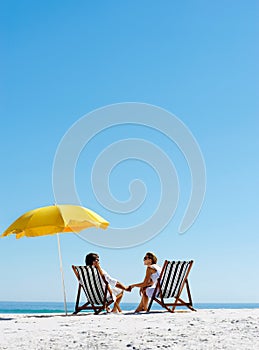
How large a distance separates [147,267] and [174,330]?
320 centimetres

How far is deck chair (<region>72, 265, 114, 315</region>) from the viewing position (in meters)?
8.55

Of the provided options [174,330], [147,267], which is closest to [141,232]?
[147,267]

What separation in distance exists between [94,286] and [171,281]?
3.92 feet

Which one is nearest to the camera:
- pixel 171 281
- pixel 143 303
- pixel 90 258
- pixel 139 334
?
pixel 139 334

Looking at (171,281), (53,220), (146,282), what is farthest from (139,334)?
(53,220)

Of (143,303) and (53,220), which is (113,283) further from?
(53,220)

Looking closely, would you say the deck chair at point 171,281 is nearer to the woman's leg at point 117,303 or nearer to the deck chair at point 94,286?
the woman's leg at point 117,303

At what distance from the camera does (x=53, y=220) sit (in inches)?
347

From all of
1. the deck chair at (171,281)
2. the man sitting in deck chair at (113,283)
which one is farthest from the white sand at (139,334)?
the man sitting in deck chair at (113,283)

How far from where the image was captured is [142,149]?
11508 mm

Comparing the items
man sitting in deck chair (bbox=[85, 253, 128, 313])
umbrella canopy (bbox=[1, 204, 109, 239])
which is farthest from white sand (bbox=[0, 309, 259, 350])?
umbrella canopy (bbox=[1, 204, 109, 239])

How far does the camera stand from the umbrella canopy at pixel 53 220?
8781mm

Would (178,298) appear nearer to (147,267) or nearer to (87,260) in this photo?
(147,267)

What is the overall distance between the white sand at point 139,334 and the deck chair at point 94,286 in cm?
159
